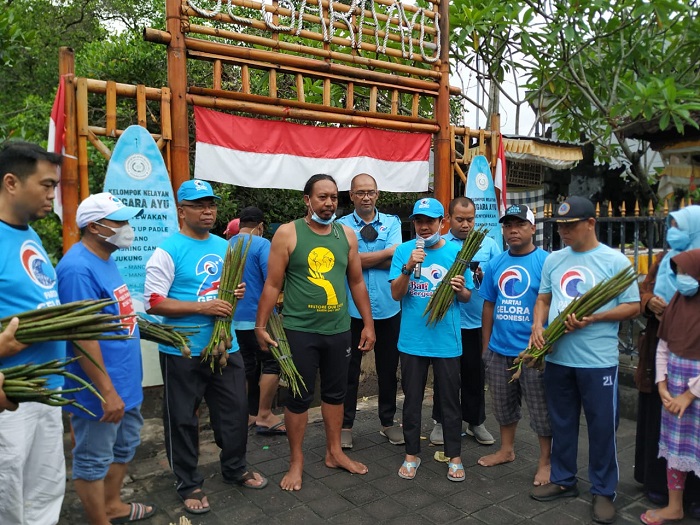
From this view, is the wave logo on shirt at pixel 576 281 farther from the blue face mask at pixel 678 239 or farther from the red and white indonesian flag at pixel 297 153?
the red and white indonesian flag at pixel 297 153

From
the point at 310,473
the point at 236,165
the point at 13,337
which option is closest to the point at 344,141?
the point at 236,165

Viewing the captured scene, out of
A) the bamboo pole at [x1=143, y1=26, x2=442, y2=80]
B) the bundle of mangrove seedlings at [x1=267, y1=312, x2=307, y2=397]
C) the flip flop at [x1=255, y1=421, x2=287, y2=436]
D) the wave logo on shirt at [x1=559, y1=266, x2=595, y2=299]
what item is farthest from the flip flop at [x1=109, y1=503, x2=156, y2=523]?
the bamboo pole at [x1=143, y1=26, x2=442, y2=80]

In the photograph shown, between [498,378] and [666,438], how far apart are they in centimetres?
109

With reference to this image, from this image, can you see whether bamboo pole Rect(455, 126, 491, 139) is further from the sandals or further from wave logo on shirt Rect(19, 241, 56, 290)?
wave logo on shirt Rect(19, 241, 56, 290)

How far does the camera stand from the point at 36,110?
7.60m

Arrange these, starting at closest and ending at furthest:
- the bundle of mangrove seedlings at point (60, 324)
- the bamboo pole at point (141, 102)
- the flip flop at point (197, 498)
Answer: the bundle of mangrove seedlings at point (60, 324), the flip flop at point (197, 498), the bamboo pole at point (141, 102)

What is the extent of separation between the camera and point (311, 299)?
3.65 m

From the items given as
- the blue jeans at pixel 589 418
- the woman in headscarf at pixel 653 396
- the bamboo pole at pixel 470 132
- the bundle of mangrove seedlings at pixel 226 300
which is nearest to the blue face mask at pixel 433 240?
the blue jeans at pixel 589 418

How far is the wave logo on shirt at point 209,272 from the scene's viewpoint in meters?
3.42

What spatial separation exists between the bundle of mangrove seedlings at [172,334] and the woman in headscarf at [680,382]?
2818 millimetres

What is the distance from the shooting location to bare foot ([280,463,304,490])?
3.66 meters

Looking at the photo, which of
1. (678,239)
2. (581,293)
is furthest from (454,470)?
(678,239)

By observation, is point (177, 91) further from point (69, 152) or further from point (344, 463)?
point (344, 463)

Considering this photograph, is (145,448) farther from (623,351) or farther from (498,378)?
(623,351)
